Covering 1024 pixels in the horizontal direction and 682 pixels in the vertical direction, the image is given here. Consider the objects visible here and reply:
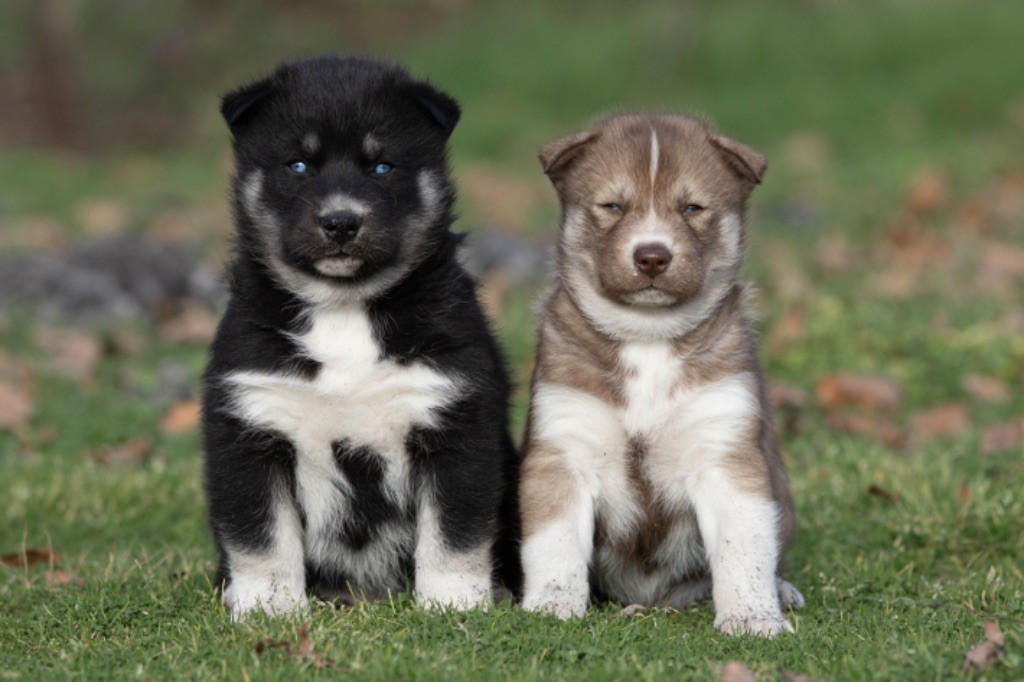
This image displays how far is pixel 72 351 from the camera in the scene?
949cm

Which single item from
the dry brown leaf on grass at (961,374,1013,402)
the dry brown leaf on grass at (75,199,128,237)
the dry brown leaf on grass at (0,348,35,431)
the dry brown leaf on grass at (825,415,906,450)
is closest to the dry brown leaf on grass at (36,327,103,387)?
the dry brown leaf on grass at (0,348,35,431)

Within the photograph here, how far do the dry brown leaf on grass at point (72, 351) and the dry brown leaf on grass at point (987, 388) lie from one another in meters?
5.83

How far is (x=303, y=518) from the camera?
4898 mm

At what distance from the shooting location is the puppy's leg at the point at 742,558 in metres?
4.66

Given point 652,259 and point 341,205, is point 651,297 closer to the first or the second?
point 652,259

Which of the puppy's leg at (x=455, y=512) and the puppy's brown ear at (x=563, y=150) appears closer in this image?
the puppy's leg at (x=455, y=512)

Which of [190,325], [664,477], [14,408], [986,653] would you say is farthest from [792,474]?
[190,325]

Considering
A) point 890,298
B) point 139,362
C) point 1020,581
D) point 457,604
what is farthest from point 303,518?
point 890,298

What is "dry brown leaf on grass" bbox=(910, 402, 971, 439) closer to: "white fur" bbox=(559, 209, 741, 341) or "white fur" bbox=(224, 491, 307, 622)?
"white fur" bbox=(559, 209, 741, 341)

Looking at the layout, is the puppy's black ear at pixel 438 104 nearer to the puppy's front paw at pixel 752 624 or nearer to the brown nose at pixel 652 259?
the brown nose at pixel 652 259

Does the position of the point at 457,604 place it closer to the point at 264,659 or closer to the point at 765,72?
the point at 264,659

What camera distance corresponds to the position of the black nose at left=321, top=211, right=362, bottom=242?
183 inches

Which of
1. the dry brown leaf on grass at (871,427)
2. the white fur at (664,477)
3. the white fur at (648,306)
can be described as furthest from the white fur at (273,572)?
the dry brown leaf on grass at (871,427)

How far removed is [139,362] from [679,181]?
5765 millimetres
